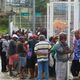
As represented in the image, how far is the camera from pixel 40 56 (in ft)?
53.5

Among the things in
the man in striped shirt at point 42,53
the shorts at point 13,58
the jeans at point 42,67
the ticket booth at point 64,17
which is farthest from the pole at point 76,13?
the shorts at point 13,58

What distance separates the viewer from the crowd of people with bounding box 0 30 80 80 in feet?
51.1

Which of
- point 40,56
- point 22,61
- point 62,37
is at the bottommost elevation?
point 22,61

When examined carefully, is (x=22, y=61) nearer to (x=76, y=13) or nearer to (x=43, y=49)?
(x=43, y=49)

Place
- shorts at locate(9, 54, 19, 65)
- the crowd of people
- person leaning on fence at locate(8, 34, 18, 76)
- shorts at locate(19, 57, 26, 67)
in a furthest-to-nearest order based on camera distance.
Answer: shorts at locate(9, 54, 19, 65) < person leaning on fence at locate(8, 34, 18, 76) < shorts at locate(19, 57, 26, 67) < the crowd of people

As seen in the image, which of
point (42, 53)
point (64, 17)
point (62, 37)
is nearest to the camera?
point (62, 37)

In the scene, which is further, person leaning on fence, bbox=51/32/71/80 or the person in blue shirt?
the person in blue shirt

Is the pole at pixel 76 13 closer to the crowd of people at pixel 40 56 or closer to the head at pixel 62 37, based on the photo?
the crowd of people at pixel 40 56

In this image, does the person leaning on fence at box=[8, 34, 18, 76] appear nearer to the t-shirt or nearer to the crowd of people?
the crowd of people

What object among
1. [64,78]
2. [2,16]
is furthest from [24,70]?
[2,16]

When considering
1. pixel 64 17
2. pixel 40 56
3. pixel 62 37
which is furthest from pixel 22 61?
pixel 62 37

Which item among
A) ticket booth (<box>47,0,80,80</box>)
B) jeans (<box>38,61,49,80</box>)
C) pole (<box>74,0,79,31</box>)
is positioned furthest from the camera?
ticket booth (<box>47,0,80,80</box>)

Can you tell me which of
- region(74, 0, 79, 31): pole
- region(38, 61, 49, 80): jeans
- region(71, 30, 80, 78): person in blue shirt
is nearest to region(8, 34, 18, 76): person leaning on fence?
region(74, 0, 79, 31): pole

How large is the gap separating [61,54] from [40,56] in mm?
1047
